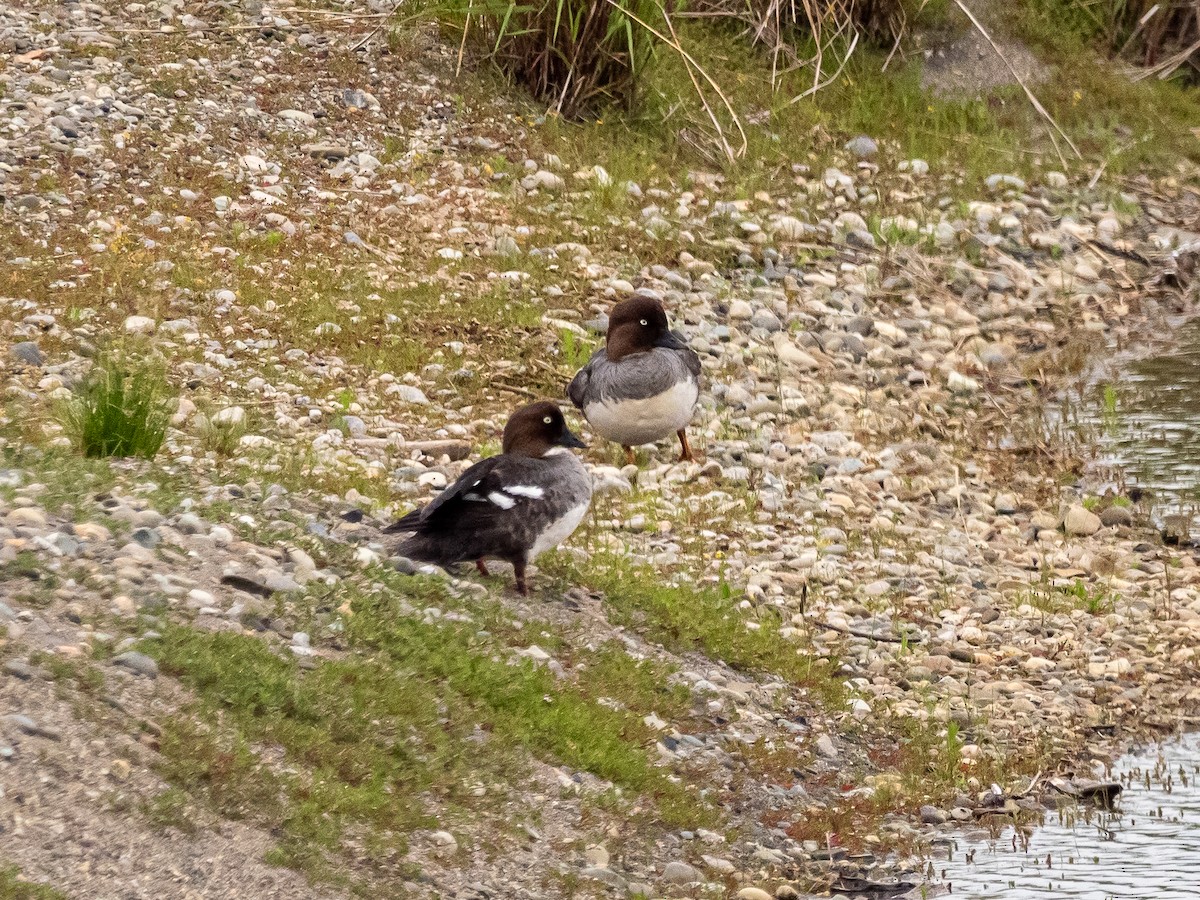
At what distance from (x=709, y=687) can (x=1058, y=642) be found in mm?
2279

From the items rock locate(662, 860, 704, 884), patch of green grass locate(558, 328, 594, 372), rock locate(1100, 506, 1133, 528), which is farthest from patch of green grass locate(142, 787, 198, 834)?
rock locate(1100, 506, 1133, 528)

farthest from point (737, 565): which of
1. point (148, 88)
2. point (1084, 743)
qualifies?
point (148, 88)

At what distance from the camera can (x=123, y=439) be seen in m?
8.73

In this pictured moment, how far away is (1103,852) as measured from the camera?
7.25 metres

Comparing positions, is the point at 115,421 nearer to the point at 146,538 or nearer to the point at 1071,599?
the point at 146,538

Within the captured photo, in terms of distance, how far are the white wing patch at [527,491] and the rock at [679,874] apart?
2119 mm

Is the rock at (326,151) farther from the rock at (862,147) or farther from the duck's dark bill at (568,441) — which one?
the duck's dark bill at (568,441)

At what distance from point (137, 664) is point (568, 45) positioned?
10.4 metres

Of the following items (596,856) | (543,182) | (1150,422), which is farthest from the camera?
(543,182)

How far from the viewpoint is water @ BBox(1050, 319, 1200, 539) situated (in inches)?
451

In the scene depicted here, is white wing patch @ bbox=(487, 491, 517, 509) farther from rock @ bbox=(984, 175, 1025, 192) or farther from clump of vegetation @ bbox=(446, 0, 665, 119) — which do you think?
rock @ bbox=(984, 175, 1025, 192)

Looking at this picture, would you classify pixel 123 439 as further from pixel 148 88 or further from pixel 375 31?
pixel 375 31

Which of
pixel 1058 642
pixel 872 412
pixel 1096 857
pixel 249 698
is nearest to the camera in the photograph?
pixel 249 698

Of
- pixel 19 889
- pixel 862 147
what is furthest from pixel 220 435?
pixel 862 147
